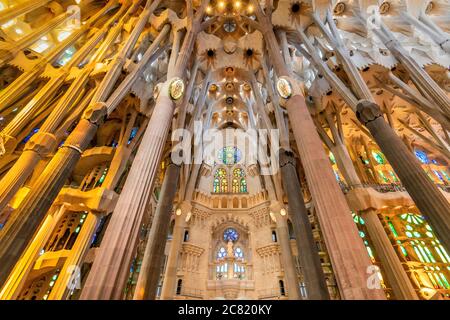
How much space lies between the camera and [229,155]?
78.9 ft

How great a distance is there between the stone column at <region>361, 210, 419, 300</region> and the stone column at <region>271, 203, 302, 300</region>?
4.08 metres

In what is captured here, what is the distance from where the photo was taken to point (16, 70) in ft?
41.9

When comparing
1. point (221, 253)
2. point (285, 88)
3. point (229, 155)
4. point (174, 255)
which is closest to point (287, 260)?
point (174, 255)

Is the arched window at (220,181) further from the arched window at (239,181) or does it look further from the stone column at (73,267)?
the stone column at (73,267)

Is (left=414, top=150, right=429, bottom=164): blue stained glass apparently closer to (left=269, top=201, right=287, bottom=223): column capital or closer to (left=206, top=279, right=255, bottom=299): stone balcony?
(left=269, top=201, right=287, bottom=223): column capital

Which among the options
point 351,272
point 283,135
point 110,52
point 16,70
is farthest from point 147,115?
point 351,272

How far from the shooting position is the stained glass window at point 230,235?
64.2 ft

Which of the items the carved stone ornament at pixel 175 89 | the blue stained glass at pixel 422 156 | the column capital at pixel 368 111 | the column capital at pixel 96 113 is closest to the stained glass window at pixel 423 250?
the blue stained glass at pixel 422 156

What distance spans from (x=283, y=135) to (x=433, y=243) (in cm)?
1260

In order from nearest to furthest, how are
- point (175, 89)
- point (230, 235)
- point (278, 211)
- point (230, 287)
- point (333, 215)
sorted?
1. point (333, 215)
2. point (175, 89)
3. point (278, 211)
4. point (230, 287)
5. point (230, 235)

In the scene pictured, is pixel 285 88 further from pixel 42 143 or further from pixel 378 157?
pixel 378 157

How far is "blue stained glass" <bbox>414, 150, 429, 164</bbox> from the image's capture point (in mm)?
17375

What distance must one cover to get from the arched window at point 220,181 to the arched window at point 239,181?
88cm

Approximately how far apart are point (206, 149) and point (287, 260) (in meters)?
13.0
